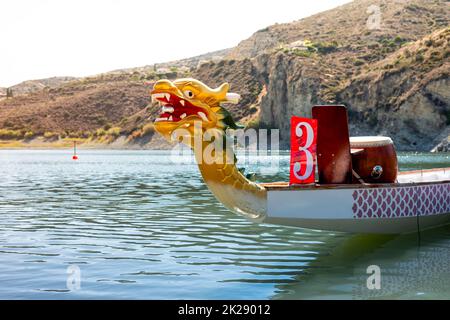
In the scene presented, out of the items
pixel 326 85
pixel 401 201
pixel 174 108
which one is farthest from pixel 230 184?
pixel 326 85

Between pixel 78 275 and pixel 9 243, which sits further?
pixel 9 243

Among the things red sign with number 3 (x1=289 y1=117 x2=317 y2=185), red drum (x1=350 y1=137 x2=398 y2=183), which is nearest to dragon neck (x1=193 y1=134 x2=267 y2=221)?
red sign with number 3 (x1=289 y1=117 x2=317 y2=185)

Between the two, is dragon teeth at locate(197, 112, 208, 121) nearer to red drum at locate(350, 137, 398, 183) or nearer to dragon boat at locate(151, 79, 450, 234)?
dragon boat at locate(151, 79, 450, 234)

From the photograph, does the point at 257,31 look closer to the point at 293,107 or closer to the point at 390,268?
the point at 293,107

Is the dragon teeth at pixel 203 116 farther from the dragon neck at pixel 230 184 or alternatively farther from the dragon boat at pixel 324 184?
the dragon neck at pixel 230 184

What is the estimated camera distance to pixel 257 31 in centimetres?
19638

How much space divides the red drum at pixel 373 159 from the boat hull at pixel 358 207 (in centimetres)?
53

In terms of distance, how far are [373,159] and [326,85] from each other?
101 metres

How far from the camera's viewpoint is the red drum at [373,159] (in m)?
15.0

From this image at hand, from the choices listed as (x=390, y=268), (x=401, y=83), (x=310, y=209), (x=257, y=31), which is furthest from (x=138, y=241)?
(x=257, y=31)

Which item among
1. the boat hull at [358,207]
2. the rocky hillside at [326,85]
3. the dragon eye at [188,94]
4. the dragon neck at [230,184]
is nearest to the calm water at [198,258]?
the boat hull at [358,207]

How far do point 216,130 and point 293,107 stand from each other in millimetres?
102043
